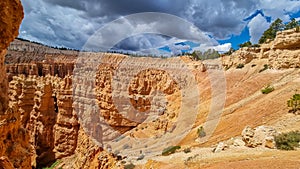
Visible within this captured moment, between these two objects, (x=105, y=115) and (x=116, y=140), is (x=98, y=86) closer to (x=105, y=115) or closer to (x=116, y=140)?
(x=105, y=115)

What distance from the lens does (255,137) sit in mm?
9258

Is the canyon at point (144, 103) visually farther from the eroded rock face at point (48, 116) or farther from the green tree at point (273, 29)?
the green tree at point (273, 29)

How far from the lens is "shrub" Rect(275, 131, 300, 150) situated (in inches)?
321

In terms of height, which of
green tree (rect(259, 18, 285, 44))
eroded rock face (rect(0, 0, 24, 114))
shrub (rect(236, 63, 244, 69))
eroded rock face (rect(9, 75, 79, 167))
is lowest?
eroded rock face (rect(9, 75, 79, 167))

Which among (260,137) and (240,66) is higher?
(240,66)

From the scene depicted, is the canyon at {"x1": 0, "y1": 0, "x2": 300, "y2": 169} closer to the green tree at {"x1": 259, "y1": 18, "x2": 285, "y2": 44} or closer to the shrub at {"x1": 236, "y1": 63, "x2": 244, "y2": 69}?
the shrub at {"x1": 236, "y1": 63, "x2": 244, "y2": 69}

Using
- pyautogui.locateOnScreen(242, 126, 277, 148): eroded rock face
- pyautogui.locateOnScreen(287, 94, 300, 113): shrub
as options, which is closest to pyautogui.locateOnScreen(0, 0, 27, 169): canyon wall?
pyautogui.locateOnScreen(242, 126, 277, 148): eroded rock face

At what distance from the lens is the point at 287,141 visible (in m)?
8.31

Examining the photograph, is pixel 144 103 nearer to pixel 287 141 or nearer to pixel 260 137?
pixel 260 137

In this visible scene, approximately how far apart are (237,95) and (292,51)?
247 inches

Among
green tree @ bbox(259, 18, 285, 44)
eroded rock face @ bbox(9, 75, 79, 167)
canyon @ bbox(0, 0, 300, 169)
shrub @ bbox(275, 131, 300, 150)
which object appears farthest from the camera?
green tree @ bbox(259, 18, 285, 44)

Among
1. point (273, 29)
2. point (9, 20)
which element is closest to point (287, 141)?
point (9, 20)

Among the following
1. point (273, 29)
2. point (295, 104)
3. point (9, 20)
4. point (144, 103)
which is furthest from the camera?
point (273, 29)

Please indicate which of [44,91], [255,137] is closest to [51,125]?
[44,91]
